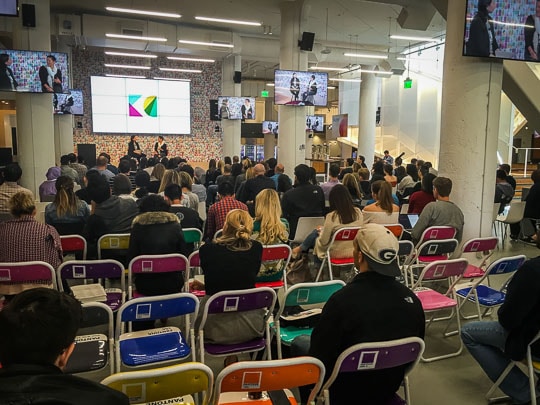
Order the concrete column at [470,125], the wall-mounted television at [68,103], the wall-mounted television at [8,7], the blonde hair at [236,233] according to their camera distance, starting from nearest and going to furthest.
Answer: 1. the blonde hair at [236,233]
2. the concrete column at [470,125]
3. the wall-mounted television at [8,7]
4. the wall-mounted television at [68,103]

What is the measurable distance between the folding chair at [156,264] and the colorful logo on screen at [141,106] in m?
18.4

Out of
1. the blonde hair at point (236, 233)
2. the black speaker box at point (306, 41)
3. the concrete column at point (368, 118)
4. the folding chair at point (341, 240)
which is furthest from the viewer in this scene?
the concrete column at point (368, 118)

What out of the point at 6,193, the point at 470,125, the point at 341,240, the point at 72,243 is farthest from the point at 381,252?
the point at 6,193

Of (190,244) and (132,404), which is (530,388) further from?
(190,244)

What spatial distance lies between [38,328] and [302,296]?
6.25 ft

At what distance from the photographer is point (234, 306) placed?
9.47 ft

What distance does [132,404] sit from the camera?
74.8 inches

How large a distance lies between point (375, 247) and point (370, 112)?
1917cm

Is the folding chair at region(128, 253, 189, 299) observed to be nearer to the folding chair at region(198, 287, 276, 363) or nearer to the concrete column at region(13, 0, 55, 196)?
the folding chair at region(198, 287, 276, 363)

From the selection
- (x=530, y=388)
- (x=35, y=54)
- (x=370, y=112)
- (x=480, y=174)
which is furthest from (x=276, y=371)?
(x=370, y=112)

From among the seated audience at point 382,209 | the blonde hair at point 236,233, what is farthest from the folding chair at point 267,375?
the seated audience at point 382,209

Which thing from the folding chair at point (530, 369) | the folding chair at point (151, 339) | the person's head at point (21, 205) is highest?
the person's head at point (21, 205)

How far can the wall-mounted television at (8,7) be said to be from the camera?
22.7 feet

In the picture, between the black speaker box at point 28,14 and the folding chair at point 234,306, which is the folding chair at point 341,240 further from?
the black speaker box at point 28,14
